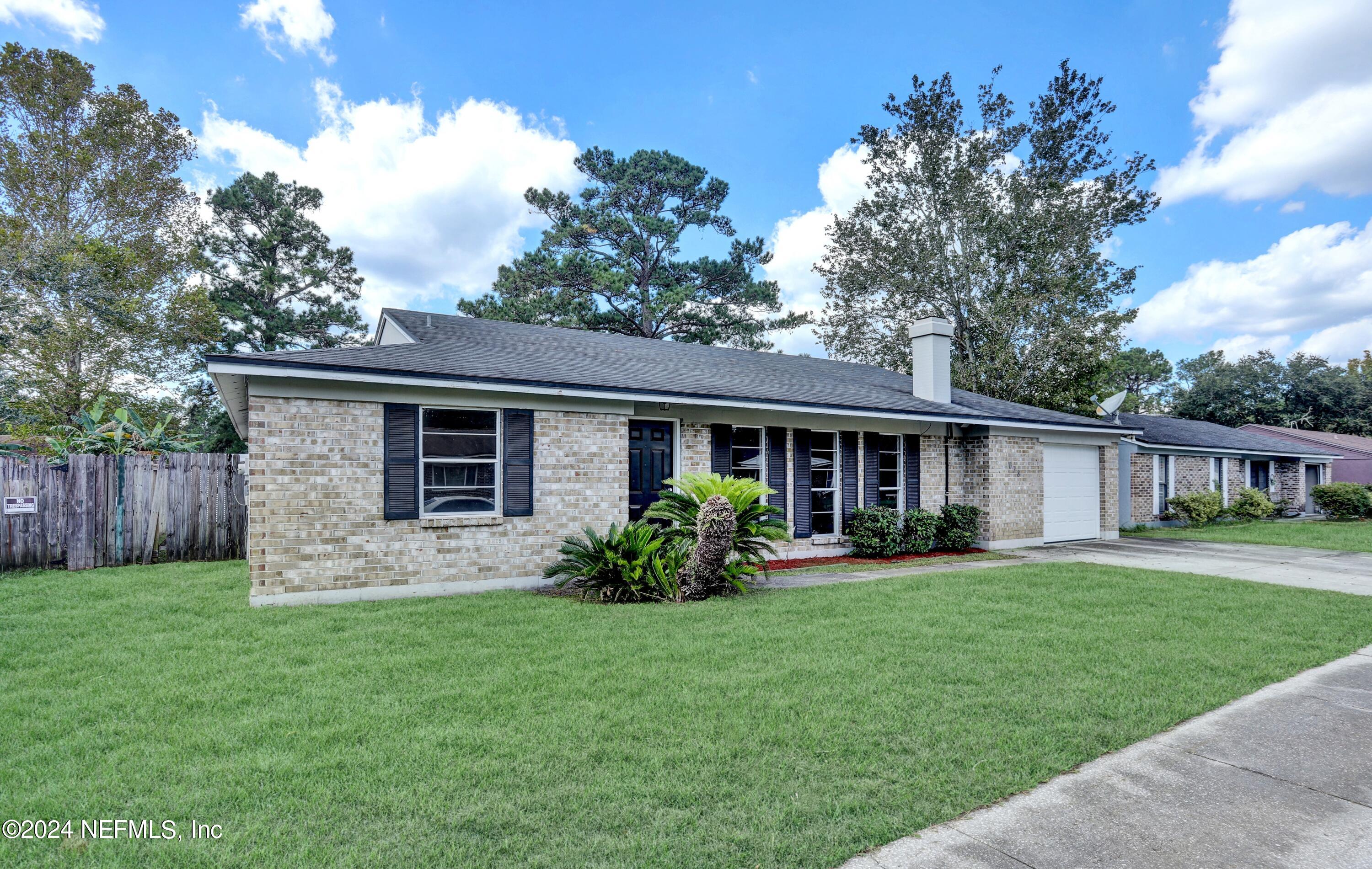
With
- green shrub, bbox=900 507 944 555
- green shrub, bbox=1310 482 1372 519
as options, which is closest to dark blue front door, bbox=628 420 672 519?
green shrub, bbox=900 507 944 555

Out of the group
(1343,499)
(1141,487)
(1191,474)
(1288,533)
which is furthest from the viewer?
(1343,499)

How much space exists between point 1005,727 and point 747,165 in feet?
71.9

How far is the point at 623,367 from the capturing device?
33.3ft

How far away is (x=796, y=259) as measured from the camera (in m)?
28.2

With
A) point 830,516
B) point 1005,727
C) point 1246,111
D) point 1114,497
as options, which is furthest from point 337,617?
point 1246,111

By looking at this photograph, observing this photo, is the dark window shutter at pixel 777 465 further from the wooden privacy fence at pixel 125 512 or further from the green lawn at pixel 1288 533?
the green lawn at pixel 1288 533

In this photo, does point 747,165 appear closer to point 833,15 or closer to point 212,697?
Answer: point 833,15

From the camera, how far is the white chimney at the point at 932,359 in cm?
1333

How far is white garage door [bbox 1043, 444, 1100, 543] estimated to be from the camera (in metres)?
13.5

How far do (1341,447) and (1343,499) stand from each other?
1216cm

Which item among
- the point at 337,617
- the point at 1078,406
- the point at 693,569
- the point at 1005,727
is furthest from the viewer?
the point at 1078,406

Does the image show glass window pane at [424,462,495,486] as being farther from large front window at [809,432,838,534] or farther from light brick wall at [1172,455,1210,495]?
light brick wall at [1172,455,1210,495]

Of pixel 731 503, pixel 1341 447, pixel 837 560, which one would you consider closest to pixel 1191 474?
pixel 837 560

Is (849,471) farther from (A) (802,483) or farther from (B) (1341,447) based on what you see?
(B) (1341,447)
